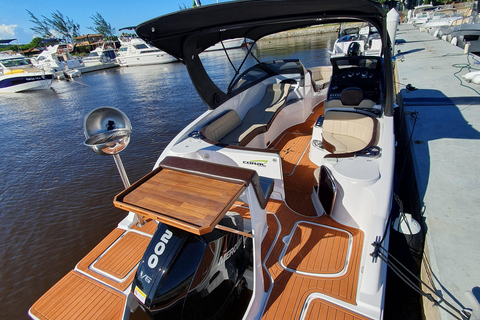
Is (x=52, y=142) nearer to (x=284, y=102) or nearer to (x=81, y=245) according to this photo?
(x=81, y=245)

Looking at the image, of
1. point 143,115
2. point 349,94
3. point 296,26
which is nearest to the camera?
point 349,94

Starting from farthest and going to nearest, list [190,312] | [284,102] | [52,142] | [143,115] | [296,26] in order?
[143,115], [52,142], [284,102], [296,26], [190,312]

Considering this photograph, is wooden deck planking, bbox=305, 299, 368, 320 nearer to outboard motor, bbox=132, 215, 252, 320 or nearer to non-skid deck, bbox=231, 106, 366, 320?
non-skid deck, bbox=231, 106, 366, 320

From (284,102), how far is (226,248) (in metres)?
3.94

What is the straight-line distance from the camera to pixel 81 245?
416cm

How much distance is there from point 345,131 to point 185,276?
121 inches

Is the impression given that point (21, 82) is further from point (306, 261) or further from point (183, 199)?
point (306, 261)

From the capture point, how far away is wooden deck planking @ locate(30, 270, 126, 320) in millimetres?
2096

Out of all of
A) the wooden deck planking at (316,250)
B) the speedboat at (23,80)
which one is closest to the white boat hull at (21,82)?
the speedboat at (23,80)

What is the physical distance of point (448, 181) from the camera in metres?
2.88

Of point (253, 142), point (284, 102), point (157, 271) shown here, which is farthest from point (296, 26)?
point (157, 271)

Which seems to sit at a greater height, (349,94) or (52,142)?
(349,94)

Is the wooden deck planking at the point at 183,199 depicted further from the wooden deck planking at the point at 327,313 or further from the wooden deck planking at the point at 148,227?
the wooden deck planking at the point at 148,227

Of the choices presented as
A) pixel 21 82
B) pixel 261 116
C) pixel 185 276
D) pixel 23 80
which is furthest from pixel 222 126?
pixel 21 82
